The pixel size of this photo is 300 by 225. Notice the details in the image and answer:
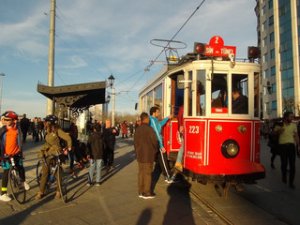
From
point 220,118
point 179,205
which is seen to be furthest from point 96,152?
point 220,118

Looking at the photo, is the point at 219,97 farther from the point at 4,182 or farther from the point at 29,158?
the point at 29,158

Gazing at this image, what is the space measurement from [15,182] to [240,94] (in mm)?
5308

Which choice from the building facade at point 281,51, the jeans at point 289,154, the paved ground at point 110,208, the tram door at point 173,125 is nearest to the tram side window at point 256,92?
the tram door at point 173,125

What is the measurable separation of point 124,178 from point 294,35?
49.8m

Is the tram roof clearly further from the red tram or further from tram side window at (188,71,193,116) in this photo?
tram side window at (188,71,193,116)

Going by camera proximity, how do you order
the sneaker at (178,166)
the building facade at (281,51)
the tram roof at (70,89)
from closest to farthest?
the sneaker at (178,166) → the tram roof at (70,89) → the building facade at (281,51)

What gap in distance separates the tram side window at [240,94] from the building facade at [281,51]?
42.0m

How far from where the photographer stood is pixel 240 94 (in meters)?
7.79

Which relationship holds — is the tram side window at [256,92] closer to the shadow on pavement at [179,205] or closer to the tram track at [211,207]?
the tram track at [211,207]

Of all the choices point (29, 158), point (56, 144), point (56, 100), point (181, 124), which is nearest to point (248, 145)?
point (181, 124)

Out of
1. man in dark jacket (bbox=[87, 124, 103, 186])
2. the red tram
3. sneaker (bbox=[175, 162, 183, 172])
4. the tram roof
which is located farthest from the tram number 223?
the tram roof

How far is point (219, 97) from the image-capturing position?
7695mm

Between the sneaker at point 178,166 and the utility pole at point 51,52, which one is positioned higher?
the utility pole at point 51,52

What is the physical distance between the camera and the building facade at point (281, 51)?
→ 2076 inches
